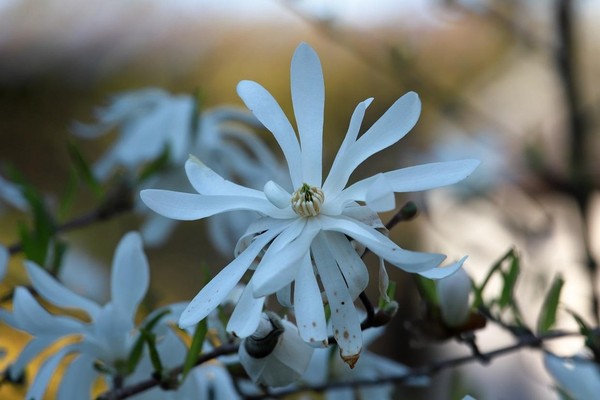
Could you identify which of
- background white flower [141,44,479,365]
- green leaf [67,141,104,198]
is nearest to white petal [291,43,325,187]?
background white flower [141,44,479,365]

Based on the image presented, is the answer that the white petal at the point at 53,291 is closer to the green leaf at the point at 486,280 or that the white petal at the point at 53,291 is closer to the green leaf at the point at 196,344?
the green leaf at the point at 196,344

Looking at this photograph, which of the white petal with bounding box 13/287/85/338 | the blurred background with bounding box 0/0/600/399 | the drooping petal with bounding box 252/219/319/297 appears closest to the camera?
the drooping petal with bounding box 252/219/319/297

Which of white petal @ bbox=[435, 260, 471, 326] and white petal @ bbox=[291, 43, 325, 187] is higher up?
white petal @ bbox=[291, 43, 325, 187]

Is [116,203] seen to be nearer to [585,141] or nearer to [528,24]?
[585,141]

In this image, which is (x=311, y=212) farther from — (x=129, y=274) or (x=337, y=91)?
(x=337, y=91)

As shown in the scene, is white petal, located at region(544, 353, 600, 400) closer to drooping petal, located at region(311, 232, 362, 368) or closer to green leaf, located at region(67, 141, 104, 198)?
drooping petal, located at region(311, 232, 362, 368)

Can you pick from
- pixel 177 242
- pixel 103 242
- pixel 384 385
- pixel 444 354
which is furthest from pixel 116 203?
pixel 444 354
